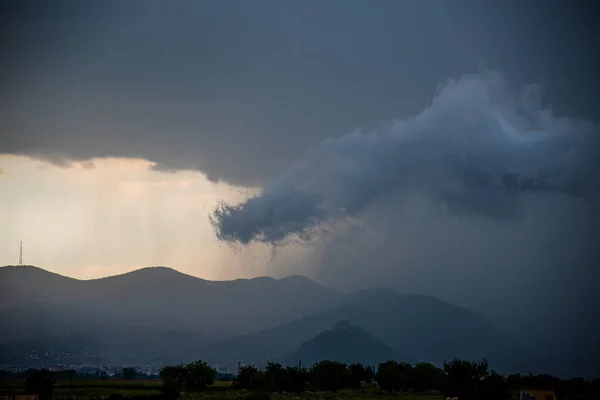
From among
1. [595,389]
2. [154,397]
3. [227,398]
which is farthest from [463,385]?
[154,397]

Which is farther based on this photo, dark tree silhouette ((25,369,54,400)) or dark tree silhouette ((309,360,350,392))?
dark tree silhouette ((309,360,350,392))

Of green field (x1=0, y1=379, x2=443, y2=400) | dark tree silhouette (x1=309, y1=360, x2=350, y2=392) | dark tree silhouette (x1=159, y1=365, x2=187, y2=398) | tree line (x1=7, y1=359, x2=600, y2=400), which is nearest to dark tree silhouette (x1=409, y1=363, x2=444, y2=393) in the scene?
tree line (x1=7, y1=359, x2=600, y2=400)

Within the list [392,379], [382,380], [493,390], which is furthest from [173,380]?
[493,390]

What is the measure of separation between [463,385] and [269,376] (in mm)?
29075

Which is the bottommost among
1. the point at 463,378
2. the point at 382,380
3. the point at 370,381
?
the point at 370,381

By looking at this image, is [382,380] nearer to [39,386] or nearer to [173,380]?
[173,380]

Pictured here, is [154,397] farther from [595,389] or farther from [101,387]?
[595,389]

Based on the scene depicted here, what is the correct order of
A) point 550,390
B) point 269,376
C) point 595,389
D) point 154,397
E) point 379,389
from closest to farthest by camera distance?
point 154,397
point 550,390
point 595,389
point 269,376
point 379,389

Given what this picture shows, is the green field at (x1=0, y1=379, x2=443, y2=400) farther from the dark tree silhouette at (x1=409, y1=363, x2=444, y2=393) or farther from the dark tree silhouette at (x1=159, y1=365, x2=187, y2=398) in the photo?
the dark tree silhouette at (x1=409, y1=363, x2=444, y2=393)

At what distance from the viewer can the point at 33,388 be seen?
88.6m

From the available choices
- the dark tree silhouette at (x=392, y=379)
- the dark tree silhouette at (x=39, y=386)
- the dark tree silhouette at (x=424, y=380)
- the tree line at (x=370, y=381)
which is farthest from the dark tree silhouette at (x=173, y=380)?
the dark tree silhouette at (x=424, y=380)

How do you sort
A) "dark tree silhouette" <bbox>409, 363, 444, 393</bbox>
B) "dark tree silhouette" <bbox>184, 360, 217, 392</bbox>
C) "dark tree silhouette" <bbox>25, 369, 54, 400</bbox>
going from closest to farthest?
"dark tree silhouette" <bbox>25, 369, 54, 400</bbox>, "dark tree silhouette" <bbox>184, 360, 217, 392</bbox>, "dark tree silhouette" <bbox>409, 363, 444, 393</bbox>

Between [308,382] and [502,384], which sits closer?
[502,384]

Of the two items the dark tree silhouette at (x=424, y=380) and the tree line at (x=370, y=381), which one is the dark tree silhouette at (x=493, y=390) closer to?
the tree line at (x=370, y=381)
